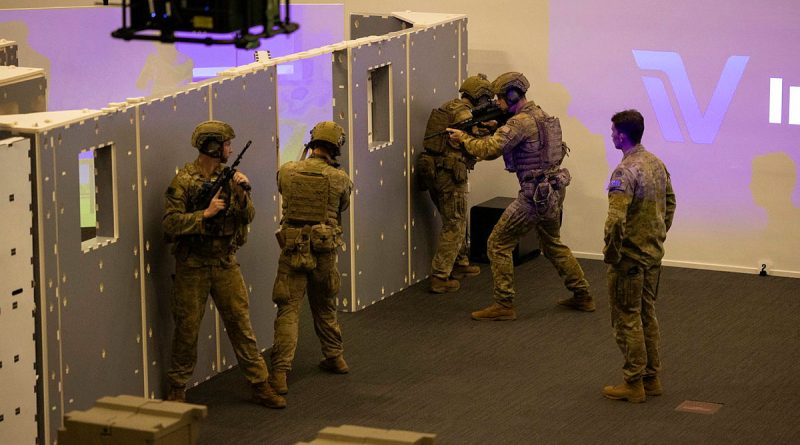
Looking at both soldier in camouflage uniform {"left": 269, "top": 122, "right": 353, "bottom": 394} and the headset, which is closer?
soldier in camouflage uniform {"left": 269, "top": 122, "right": 353, "bottom": 394}

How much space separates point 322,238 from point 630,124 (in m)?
1.95

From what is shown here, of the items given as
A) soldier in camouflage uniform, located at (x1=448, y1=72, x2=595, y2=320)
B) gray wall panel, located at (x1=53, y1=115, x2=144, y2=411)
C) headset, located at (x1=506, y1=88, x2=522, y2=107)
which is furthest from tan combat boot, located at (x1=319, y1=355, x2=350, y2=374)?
headset, located at (x1=506, y1=88, x2=522, y2=107)

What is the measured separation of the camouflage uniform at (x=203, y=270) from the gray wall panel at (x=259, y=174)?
66cm

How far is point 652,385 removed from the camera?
27.8 feet

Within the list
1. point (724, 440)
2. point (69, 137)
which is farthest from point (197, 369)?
point (724, 440)

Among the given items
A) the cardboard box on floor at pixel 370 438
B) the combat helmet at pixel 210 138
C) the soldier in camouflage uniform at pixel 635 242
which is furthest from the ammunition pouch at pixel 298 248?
the cardboard box on floor at pixel 370 438

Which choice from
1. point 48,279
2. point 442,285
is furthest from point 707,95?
point 48,279

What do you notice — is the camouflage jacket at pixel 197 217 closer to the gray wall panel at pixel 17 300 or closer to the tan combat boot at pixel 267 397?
the tan combat boot at pixel 267 397

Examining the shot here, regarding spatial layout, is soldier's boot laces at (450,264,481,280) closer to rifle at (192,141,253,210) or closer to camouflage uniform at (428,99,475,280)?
camouflage uniform at (428,99,475,280)

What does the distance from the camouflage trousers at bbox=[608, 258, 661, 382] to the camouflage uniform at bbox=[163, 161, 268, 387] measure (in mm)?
2120

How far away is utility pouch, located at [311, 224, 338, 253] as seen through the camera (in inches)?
336

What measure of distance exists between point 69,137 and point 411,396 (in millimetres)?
2609

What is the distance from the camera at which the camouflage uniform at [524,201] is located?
9.85 meters

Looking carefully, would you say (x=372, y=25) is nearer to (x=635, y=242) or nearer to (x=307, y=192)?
(x=307, y=192)
